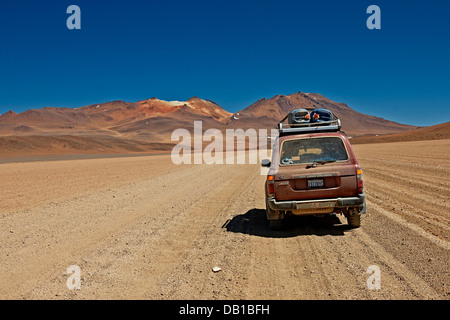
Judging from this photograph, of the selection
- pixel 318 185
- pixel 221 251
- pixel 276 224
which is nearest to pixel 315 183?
pixel 318 185

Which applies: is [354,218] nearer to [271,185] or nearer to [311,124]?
[271,185]

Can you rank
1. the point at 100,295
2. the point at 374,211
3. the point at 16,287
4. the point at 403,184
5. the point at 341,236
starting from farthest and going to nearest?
1. the point at 403,184
2. the point at 374,211
3. the point at 341,236
4. the point at 16,287
5. the point at 100,295

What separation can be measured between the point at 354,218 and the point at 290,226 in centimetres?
134

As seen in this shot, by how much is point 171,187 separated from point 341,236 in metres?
9.93

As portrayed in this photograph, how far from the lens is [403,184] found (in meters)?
13.1

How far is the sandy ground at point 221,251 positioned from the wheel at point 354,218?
0.22 m

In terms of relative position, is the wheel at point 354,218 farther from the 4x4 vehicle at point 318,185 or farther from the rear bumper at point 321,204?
the rear bumper at point 321,204

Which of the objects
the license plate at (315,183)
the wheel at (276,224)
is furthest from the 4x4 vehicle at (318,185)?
the wheel at (276,224)

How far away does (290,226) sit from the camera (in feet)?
25.0

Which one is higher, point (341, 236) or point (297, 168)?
point (297, 168)

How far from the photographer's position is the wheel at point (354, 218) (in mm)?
6918

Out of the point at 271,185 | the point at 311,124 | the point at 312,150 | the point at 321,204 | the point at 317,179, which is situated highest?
the point at 311,124
